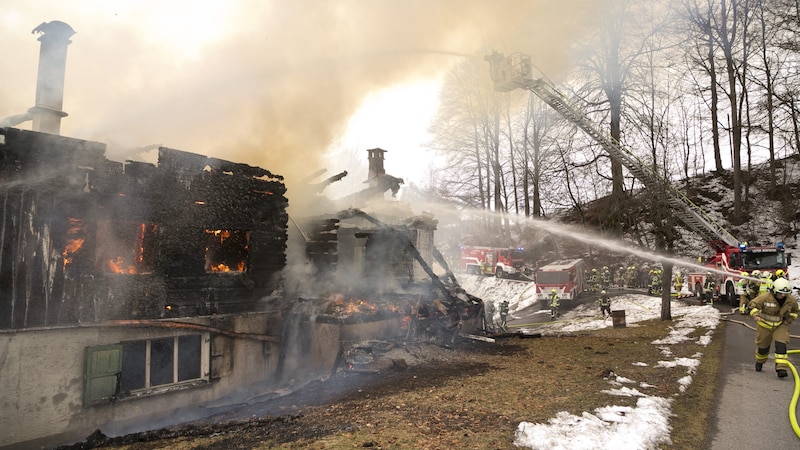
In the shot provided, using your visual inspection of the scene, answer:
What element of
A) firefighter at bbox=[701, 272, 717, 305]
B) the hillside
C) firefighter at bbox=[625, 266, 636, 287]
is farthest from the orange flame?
firefighter at bbox=[625, 266, 636, 287]

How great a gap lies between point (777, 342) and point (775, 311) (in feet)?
1.94

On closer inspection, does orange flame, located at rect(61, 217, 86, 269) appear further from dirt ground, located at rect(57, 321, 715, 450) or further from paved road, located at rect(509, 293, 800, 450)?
paved road, located at rect(509, 293, 800, 450)

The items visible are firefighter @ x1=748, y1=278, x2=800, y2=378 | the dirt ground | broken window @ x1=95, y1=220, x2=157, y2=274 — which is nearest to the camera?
the dirt ground

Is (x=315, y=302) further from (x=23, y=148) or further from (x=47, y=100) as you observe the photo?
(x=47, y=100)

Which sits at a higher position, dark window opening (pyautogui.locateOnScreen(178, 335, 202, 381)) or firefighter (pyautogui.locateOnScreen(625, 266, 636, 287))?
firefighter (pyautogui.locateOnScreen(625, 266, 636, 287))

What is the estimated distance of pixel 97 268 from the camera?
9.18 meters

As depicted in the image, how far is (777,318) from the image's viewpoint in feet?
27.0

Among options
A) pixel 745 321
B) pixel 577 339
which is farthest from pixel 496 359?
pixel 745 321

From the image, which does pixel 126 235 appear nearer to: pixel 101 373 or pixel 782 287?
pixel 101 373

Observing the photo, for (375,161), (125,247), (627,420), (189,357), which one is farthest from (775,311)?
(375,161)

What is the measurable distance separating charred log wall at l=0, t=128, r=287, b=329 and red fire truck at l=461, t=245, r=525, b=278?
67.6 feet

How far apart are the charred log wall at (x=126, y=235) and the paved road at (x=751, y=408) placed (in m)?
10.1

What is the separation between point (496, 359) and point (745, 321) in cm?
903

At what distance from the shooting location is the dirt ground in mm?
6227
